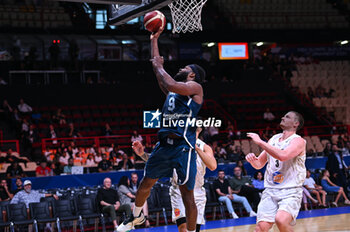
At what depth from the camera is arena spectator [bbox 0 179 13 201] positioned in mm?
11797

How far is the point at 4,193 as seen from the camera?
38.9ft

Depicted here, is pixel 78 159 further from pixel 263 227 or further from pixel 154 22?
pixel 154 22

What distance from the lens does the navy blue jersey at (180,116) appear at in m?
5.21

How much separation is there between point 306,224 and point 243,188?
93.3 inches

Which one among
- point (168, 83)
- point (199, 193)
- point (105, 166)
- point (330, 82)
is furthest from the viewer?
point (330, 82)

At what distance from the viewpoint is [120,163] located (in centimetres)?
1449

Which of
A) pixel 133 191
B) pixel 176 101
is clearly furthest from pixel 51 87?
pixel 176 101

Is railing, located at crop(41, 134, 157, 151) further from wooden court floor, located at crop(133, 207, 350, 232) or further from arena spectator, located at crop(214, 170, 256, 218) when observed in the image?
wooden court floor, located at crop(133, 207, 350, 232)

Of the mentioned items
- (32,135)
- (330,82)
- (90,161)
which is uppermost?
(330,82)

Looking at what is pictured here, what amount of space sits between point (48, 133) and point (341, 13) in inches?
725

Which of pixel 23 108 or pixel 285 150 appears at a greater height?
pixel 23 108

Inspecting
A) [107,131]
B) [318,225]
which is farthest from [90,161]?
[318,225]

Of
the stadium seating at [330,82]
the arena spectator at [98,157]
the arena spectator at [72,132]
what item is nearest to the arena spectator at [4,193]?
the arena spectator at [98,157]

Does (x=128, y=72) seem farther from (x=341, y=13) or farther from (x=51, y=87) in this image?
(x=341, y=13)
